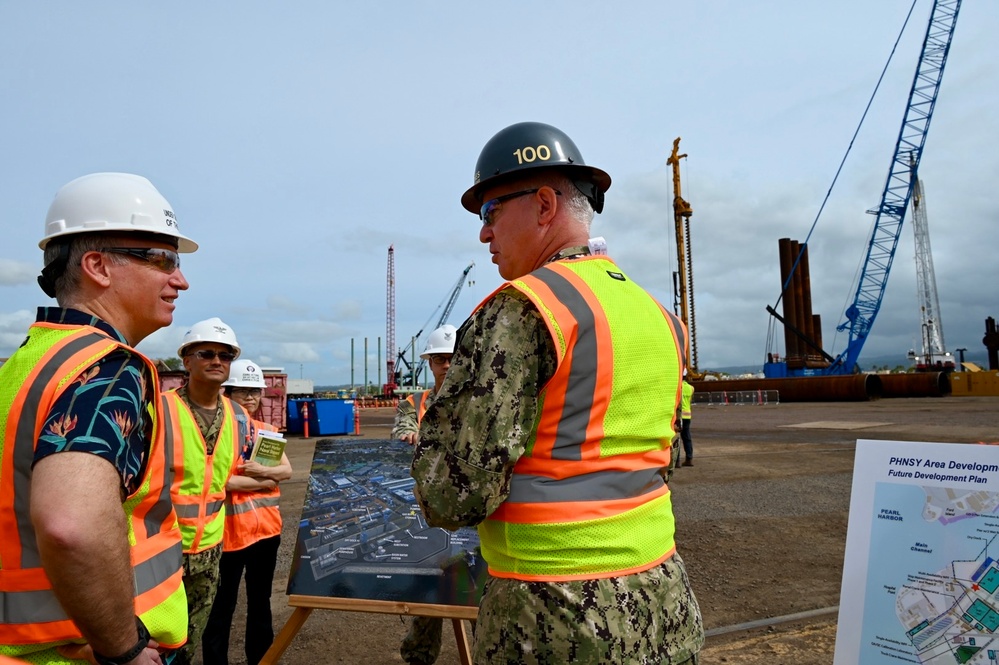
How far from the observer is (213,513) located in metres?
3.74

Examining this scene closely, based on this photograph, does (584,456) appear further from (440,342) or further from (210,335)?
(440,342)

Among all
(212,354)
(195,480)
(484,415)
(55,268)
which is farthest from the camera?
(212,354)

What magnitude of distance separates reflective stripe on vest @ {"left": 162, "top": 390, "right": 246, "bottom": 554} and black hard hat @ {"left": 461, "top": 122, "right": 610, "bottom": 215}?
2.38 metres

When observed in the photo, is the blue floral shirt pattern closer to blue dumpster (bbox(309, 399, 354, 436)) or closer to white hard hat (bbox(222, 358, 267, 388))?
white hard hat (bbox(222, 358, 267, 388))

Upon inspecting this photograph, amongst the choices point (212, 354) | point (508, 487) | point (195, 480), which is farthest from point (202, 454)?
point (508, 487)

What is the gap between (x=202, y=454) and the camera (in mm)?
3750

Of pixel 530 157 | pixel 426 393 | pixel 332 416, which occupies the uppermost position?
pixel 530 157

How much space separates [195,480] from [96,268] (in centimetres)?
210

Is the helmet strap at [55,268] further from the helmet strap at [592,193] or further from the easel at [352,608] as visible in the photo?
the easel at [352,608]

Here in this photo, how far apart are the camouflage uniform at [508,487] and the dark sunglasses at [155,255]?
1.04 meters

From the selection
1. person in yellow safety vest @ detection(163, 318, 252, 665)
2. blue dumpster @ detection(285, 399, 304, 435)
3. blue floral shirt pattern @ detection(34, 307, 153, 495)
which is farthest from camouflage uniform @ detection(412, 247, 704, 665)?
blue dumpster @ detection(285, 399, 304, 435)

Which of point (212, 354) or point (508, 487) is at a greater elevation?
point (212, 354)

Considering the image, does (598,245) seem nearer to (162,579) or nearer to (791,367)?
(162,579)

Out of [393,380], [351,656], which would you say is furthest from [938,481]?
[393,380]
